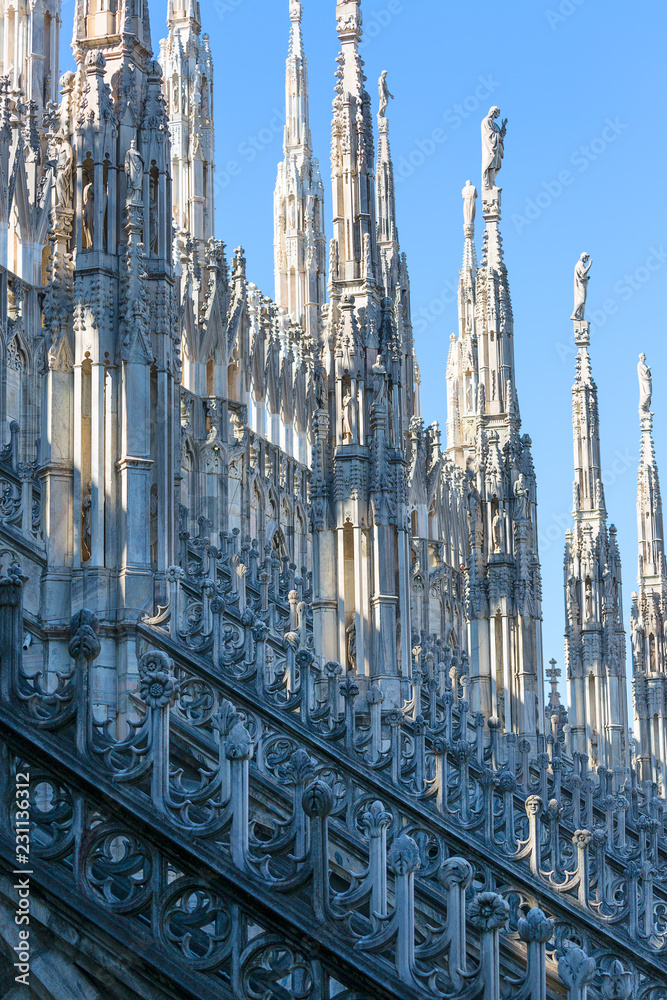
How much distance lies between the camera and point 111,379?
13438mm

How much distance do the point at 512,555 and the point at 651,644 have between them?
15.8 metres

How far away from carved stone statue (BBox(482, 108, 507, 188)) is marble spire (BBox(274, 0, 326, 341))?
24.6 feet

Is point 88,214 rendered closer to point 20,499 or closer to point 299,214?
point 20,499

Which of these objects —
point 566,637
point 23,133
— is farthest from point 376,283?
point 566,637

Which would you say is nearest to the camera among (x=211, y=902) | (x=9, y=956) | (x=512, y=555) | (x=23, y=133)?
(x=9, y=956)

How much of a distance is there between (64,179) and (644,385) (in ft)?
113

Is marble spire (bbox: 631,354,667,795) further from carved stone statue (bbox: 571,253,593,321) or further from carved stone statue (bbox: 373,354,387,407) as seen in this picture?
carved stone statue (bbox: 373,354,387,407)

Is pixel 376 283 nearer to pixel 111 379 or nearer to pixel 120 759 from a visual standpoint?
pixel 111 379

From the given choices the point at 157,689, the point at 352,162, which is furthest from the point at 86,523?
the point at 352,162

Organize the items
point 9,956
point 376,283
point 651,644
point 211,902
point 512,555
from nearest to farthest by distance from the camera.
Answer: point 9,956 → point 211,902 → point 376,283 → point 512,555 → point 651,644

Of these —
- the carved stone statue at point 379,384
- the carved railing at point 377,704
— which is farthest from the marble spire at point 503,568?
the carved stone statue at point 379,384

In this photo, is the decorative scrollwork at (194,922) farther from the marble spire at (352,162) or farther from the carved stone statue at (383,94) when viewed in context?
the carved stone statue at (383,94)

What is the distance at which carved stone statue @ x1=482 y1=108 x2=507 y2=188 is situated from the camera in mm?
33688

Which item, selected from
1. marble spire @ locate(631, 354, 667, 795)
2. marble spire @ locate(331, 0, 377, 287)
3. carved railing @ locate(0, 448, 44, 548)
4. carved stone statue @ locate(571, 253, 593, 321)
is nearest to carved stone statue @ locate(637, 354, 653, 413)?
marble spire @ locate(631, 354, 667, 795)
